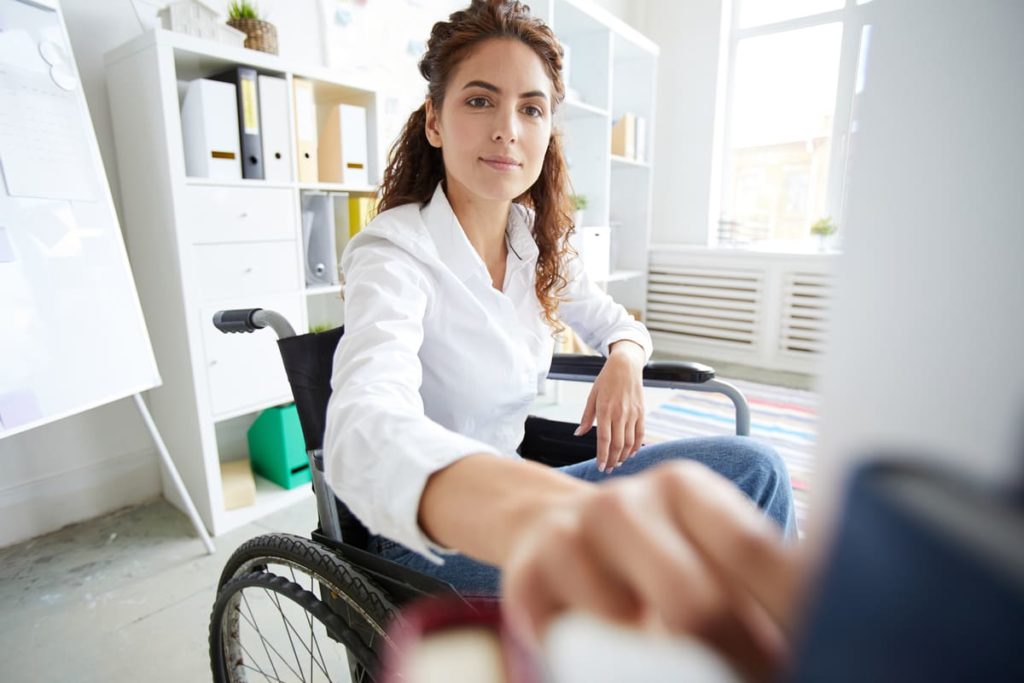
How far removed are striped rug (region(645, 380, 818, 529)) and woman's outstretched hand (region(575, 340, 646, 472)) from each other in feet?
4.82

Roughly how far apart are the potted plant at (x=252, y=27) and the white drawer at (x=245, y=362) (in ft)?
2.49

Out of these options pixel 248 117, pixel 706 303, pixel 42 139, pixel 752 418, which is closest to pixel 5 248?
pixel 42 139

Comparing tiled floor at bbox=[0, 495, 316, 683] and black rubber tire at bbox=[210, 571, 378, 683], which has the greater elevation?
black rubber tire at bbox=[210, 571, 378, 683]

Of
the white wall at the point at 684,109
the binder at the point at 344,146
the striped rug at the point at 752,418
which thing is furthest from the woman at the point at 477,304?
the white wall at the point at 684,109

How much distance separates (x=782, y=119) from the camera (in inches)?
147

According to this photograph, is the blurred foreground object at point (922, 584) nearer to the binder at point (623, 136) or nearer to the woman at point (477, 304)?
the woman at point (477, 304)

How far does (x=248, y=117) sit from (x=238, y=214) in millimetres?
279

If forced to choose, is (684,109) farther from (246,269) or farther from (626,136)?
(246,269)

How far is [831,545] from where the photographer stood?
0.11m

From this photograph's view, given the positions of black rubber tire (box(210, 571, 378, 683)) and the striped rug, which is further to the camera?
the striped rug

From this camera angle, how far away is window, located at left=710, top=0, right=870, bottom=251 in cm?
346

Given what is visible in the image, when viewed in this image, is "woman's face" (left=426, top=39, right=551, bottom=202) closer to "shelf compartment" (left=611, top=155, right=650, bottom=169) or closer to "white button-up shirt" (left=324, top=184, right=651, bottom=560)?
"white button-up shirt" (left=324, top=184, right=651, bottom=560)

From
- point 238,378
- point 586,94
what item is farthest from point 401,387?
point 586,94

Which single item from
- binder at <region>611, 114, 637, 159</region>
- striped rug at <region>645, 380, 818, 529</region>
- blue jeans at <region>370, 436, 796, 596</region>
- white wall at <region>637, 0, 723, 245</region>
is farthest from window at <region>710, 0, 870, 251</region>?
blue jeans at <region>370, 436, 796, 596</region>
